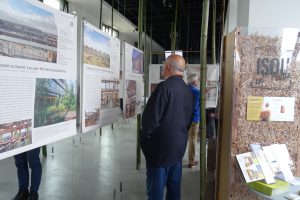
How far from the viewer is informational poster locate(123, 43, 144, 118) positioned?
3123 millimetres

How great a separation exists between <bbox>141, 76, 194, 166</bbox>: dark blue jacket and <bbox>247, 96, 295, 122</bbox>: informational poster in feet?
1.79

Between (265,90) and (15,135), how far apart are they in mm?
1643

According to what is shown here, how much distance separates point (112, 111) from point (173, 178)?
0.82m

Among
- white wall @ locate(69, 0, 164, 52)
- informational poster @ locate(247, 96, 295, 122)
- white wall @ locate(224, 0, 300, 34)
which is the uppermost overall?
white wall @ locate(69, 0, 164, 52)

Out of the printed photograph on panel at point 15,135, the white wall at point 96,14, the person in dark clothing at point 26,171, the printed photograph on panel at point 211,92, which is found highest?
the white wall at point 96,14

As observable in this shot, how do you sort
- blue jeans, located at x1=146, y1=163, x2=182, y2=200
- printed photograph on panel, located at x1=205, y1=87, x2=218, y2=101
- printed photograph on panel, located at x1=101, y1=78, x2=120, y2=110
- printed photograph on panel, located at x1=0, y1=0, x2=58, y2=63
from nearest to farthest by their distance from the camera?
printed photograph on panel, located at x1=0, y1=0, x2=58, y2=63 → blue jeans, located at x1=146, y1=163, x2=182, y2=200 → printed photograph on panel, located at x1=101, y1=78, x2=120, y2=110 → printed photograph on panel, located at x1=205, y1=87, x2=218, y2=101

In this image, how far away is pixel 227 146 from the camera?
2.25 metres

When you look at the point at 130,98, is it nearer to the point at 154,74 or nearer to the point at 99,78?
the point at 99,78

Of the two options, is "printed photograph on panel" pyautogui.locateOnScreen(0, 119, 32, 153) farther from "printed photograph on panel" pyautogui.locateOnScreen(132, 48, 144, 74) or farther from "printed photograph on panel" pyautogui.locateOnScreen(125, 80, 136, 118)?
"printed photograph on panel" pyautogui.locateOnScreen(132, 48, 144, 74)

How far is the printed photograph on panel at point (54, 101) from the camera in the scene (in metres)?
1.73

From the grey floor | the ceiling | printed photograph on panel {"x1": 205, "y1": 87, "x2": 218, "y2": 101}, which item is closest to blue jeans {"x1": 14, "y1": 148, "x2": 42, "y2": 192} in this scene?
the grey floor

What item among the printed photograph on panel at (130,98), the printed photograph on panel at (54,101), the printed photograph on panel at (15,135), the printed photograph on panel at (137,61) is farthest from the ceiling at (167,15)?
the printed photograph on panel at (15,135)

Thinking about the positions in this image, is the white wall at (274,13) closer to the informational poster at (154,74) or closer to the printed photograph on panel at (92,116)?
the printed photograph on panel at (92,116)

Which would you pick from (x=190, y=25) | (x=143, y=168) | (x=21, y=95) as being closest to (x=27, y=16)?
(x=21, y=95)
